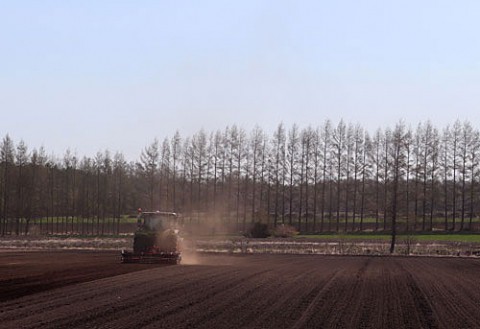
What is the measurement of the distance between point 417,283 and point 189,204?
2682 inches

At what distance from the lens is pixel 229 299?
20.3m

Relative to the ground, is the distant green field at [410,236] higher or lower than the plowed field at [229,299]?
lower

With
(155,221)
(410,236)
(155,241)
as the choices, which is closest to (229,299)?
(155,241)

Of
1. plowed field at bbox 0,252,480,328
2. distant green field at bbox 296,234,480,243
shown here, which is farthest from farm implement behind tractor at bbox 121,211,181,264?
distant green field at bbox 296,234,480,243

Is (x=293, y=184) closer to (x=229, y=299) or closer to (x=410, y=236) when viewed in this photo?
(x=410, y=236)

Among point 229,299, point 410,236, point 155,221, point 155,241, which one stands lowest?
point 410,236

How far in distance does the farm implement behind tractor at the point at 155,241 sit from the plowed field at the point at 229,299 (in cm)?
557

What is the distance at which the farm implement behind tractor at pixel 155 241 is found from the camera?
37.4m

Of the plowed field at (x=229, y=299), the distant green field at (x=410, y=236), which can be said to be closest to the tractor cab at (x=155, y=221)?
the plowed field at (x=229, y=299)

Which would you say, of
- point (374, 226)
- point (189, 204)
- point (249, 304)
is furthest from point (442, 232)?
point (249, 304)

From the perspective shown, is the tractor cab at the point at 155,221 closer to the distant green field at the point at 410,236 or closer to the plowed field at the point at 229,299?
the plowed field at the point at 229,299

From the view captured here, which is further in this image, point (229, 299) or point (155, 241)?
point (155, 241)

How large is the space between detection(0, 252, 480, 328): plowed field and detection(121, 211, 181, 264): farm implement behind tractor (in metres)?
5.57

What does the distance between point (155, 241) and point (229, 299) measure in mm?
18579
